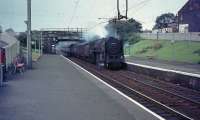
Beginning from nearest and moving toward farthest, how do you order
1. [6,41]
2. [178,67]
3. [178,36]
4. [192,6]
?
[178,67] → [6,41] → [178,36] → [192,6]

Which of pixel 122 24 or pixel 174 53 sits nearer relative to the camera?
pixel 174 53

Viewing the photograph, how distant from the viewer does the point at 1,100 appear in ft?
57.5

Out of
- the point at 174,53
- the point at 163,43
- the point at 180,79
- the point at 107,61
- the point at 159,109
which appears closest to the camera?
the point at 159,109

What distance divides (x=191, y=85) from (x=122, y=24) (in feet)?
227

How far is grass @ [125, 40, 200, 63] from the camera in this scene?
65938 millimetres

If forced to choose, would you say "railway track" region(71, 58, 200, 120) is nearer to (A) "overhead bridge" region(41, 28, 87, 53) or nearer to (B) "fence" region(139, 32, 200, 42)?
(B) "fence" region(139, 32, 200, 42)

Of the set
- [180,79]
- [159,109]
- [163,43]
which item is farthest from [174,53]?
[159,109]

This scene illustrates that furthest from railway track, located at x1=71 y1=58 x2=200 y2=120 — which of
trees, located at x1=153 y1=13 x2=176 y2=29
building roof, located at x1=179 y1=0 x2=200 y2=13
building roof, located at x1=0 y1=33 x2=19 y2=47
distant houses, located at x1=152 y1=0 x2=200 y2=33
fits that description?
trees, located at x1=153 y1=13 x2=176 y2=29

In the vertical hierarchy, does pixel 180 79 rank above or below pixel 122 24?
below

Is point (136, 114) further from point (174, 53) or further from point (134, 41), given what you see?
point (134, 41)

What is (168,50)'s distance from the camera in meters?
77.7

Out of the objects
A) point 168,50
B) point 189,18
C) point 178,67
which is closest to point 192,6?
point 189,18

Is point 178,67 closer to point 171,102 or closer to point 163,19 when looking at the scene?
point 171,102

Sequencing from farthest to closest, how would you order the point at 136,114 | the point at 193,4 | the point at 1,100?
the point at 193,4 < the point at 1,100 < the point at 136,114
